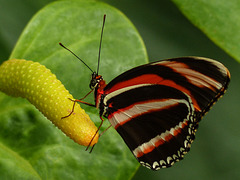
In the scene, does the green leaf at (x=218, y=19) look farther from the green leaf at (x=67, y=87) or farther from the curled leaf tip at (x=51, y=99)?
the curled leaf tip at (x=51, y=99)

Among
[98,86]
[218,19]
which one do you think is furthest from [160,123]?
[218,19]

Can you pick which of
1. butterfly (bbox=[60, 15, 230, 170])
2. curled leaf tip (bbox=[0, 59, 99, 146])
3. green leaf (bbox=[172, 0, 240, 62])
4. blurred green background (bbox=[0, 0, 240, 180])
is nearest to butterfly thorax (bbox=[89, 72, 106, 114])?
butterfly (bbox=[60, 15, 230, 170])

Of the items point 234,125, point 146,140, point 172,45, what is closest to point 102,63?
point 146,140

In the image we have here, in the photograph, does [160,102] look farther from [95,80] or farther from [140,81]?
[95,80]


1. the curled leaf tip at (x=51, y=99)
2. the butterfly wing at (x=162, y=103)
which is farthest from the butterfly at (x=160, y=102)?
the curled leaf tip at (x=51, y=99)

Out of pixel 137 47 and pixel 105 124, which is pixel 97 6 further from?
pixel 105 124

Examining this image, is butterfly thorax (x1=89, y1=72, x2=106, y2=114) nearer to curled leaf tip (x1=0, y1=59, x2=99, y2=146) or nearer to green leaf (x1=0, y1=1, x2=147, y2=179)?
green leaf (x1=0, y1=1, x2=147, y2=179)

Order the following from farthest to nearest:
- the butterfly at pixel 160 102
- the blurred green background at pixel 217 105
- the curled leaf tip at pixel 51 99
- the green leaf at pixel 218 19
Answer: the blurred green background at pixel 217 105 < the green leaf at pixel 218 19 < the butterfly at pixel 160 102 < the curled leaf tip at pixel 51 99
